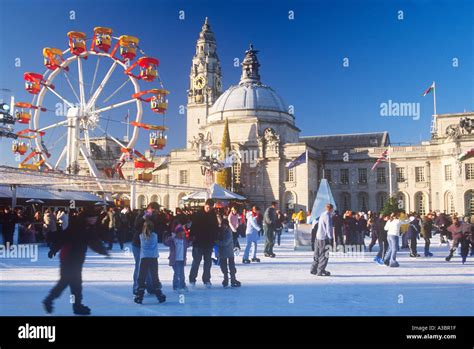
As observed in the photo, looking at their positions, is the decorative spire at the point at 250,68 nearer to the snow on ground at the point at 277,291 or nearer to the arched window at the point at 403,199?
the arched window at the point at 403,199

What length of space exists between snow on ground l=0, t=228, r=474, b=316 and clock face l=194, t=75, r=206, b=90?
54.2 m

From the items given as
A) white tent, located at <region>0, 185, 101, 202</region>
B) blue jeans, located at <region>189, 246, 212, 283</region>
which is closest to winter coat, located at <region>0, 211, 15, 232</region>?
white tent, located at <region>0, 185, 101, 202</region>

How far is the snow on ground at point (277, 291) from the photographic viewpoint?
26.0 feet

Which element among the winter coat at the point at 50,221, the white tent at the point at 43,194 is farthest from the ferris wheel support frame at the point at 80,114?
the winter coat at the point at 50,221

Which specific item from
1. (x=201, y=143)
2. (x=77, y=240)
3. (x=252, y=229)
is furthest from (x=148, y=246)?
(x=201, y=143)

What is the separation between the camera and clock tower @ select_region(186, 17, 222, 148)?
6638 cm

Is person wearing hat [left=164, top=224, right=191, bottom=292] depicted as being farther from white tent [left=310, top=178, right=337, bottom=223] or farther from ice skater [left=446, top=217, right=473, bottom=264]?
white tent [left=310, top=178, right=337, bottom=223]

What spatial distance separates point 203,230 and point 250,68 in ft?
181

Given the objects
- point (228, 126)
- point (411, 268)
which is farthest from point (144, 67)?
point (411, 268)

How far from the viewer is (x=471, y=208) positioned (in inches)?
1818

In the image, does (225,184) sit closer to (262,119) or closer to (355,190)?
(262,119)

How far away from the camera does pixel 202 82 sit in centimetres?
6688
